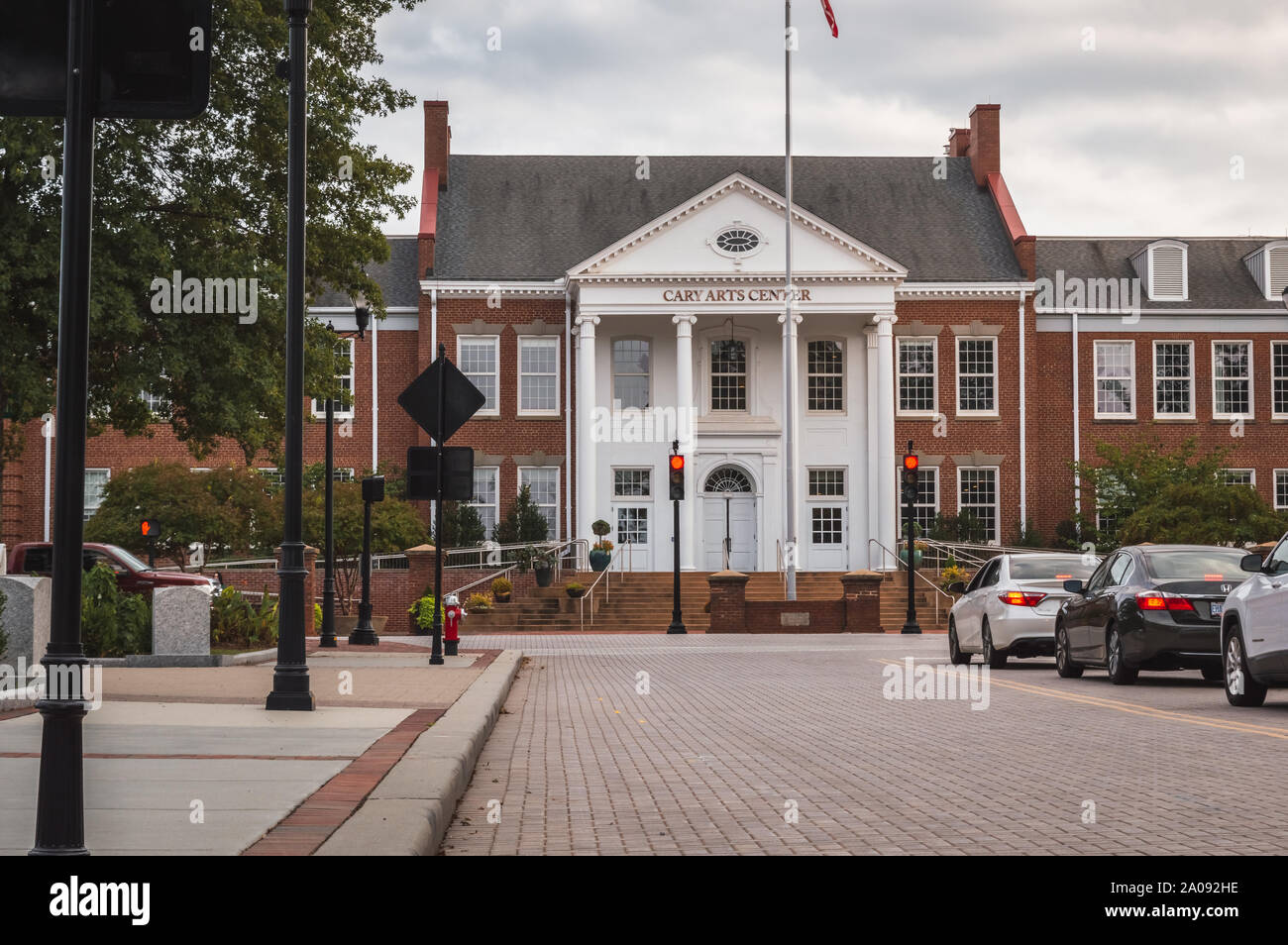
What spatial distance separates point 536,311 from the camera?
161 ft

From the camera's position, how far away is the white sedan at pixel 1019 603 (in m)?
19.9

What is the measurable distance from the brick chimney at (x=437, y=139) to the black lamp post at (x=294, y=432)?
4047 cm

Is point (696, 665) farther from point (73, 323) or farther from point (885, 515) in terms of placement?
point (885, 515)

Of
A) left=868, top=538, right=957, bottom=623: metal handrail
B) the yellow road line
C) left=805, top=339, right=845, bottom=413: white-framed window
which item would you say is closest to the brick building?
left=805, top=339, right=845, bottom=413: white-framed window

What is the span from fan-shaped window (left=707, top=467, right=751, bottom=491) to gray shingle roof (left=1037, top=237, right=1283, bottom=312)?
475 inches

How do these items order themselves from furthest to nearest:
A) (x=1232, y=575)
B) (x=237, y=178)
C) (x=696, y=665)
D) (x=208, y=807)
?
(x=237, y=178)
(x=696, y=665)
(x=1232, y=575)
(x=208, y=807)

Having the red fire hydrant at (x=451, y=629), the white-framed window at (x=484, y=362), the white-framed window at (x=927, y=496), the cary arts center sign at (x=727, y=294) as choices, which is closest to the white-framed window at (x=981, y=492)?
the white-framed window at (x=927, y=496)

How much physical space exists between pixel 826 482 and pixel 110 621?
3279cm

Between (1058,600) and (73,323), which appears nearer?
(73,323)

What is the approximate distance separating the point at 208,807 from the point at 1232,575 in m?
12.4

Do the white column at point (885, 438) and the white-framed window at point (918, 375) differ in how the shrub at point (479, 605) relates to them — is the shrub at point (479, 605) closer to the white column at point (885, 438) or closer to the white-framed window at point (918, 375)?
the white column at point (885, 438)

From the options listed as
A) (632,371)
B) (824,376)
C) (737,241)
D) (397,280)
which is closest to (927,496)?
(824,376)

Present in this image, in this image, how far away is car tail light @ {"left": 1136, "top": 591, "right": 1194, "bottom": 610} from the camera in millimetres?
16000
